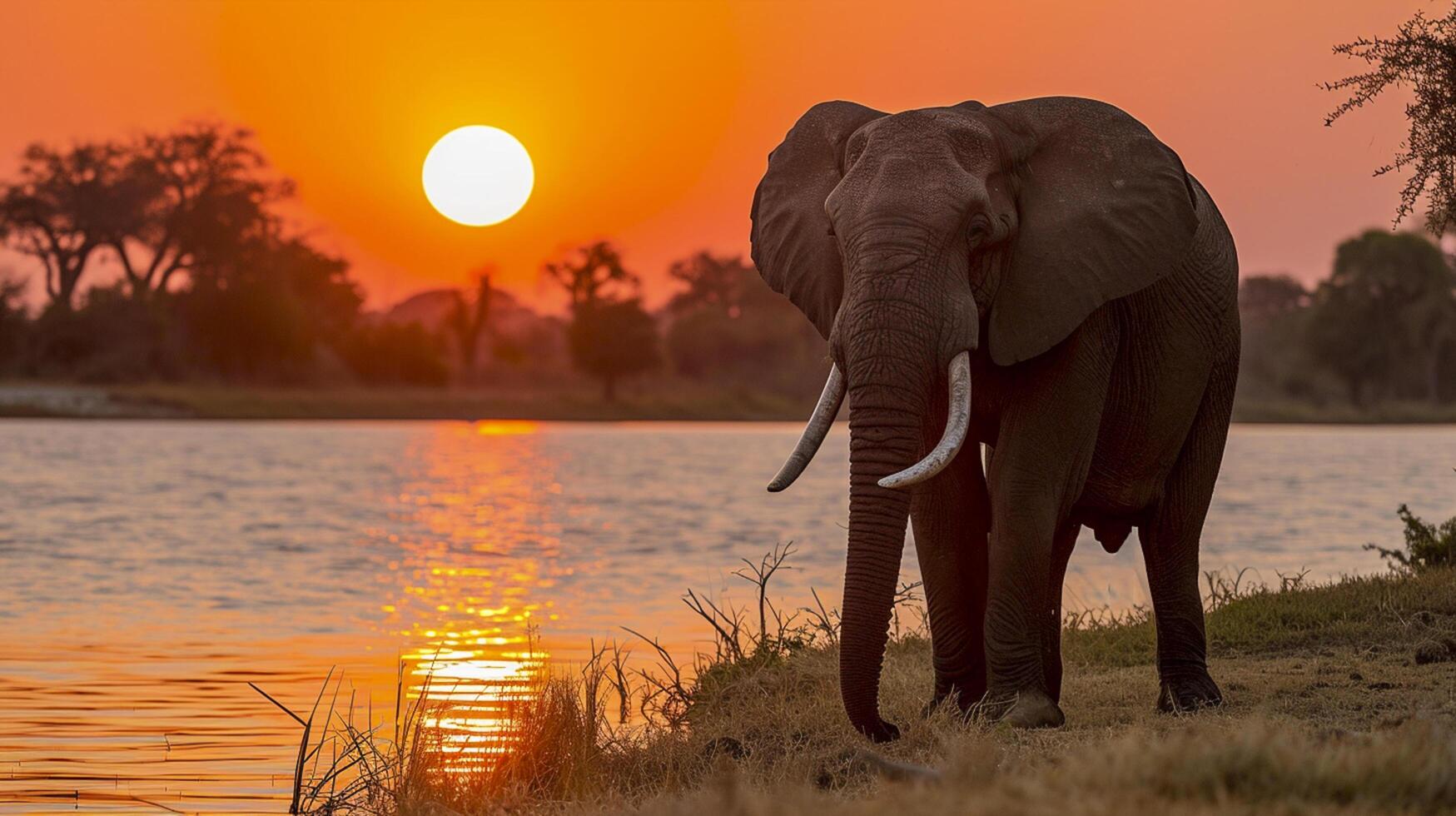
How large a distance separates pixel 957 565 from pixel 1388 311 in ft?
284

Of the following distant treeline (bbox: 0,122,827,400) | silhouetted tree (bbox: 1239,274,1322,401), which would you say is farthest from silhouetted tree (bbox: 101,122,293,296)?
silhouetted tree (bbox: 1239,274,1322,401)

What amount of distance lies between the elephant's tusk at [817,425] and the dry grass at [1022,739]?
1.20 meters

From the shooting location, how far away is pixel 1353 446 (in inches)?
2670

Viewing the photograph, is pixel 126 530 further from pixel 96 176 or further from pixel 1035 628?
pixel 96 176

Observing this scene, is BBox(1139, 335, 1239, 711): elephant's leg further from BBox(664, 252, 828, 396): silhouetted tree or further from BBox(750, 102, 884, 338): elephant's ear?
BBox(664, 252, 828, 396): silhouetted tree

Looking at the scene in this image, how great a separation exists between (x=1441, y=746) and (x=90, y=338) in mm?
82962

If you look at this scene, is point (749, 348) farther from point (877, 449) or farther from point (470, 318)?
point (877, 449)

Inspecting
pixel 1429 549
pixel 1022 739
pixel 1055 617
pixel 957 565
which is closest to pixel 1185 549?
pixel 1055 617

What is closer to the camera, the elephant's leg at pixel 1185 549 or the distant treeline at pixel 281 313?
the elephant's leg at pixel 1185 549

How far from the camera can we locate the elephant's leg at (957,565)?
8898mm

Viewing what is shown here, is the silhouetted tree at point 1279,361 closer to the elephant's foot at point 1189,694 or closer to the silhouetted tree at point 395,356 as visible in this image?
the silhouetted tree at point 395,356

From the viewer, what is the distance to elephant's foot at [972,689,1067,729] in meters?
8.51

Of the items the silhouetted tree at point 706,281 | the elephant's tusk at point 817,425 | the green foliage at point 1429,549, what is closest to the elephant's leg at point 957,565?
the elephant's tusk at point 817,425

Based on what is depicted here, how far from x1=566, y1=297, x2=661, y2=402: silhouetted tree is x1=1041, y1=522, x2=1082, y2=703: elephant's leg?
8251 cm
